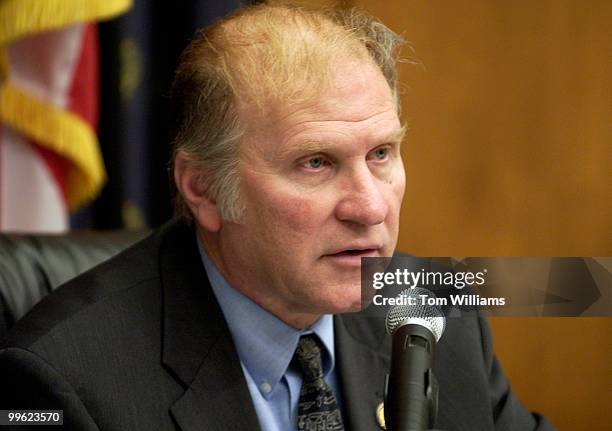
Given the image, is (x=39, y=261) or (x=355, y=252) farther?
(x=39, y=261)

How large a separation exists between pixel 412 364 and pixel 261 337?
26.9 inches

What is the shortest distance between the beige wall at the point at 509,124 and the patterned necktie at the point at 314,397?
5.03 ft

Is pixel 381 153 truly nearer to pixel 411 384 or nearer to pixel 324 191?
pixel 324 191

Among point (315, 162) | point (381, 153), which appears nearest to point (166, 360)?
point (315, 162)

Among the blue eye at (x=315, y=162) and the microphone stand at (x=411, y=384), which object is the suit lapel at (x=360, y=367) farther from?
the microphone stand at (x=411, y=384)

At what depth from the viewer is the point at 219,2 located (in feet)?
10.1

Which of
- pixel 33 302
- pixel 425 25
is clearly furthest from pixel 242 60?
pixel 425 25

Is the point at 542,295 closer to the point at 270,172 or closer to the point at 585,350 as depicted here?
the point at 270,172

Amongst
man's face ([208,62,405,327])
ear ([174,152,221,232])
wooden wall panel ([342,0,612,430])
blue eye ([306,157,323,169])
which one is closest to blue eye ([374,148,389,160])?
man's face ([208,62,405,327])

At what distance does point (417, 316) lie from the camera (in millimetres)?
1160

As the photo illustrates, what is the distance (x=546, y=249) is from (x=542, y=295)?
1.95 metres

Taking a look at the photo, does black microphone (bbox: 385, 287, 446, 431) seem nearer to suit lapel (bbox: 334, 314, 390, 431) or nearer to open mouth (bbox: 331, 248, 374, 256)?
open mouth (bbox: 331, 248, 374, 256)

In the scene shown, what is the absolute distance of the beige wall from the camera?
3193mm

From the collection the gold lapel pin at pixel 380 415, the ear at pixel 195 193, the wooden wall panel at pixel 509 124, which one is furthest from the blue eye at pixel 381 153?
the wooden wall panel at pixel 509 124
